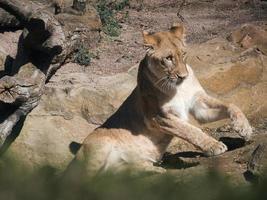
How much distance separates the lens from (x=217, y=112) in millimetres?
6961

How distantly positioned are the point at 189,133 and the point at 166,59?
85 cm

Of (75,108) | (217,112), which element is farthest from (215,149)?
(75,108)

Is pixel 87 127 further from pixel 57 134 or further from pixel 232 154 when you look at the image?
pixel 232 154

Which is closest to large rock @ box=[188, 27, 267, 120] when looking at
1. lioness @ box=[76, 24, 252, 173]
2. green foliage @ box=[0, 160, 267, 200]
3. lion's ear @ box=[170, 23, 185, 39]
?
lioness @ box=[76, 24, 252, 173]

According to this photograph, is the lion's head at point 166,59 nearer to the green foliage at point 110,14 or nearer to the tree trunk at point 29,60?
the tree trunk at point 29,60

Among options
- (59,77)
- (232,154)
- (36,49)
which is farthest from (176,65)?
(59,77)

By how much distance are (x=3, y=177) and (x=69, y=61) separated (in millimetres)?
9404

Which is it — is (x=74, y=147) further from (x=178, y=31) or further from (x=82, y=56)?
(x=82, y=56)

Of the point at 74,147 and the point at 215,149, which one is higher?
the point at 215,149

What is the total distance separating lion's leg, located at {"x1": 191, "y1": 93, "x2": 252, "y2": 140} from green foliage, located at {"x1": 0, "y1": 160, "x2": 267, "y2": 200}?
4.53 metres

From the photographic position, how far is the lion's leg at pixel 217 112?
6430mm

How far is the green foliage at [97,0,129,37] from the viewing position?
1260cm

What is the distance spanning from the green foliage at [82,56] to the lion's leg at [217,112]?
455 centimetres

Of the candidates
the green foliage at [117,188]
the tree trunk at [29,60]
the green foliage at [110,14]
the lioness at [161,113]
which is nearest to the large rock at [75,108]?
the tree trunk at [29,60]
